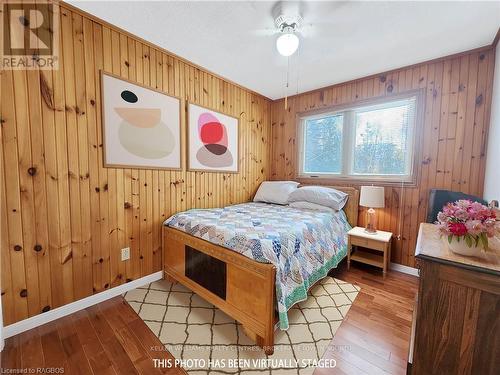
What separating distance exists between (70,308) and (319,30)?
316cm

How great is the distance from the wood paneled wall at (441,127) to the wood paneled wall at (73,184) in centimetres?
257

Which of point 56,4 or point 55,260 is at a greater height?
point 56,4

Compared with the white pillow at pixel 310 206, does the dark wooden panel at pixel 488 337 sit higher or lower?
lower

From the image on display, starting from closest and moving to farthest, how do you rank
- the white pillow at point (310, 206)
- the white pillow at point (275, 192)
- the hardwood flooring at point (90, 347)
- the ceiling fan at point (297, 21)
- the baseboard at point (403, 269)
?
the hardwood flooring at point (90, 347), the ceiling fan at point (297, 21), the baseboard at point (403, 269), the white pillow at point (310, 206), the white pillow at point (275, 192)

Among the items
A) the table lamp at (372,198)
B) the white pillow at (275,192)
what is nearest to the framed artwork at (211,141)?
the white pillow at (275,192)

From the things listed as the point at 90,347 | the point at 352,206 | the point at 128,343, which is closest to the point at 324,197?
the point at 352,206

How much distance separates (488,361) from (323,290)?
4.28 ft

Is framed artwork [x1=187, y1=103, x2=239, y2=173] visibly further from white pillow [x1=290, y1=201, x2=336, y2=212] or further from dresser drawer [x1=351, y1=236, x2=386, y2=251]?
dresser drawer [x1=351, y1=236, x2=386, y2=251]

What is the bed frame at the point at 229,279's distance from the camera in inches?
53.4

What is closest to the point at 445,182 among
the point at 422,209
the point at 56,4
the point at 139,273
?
the point at 422,209

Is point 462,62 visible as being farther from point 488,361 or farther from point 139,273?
point 139,273

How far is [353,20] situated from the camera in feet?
5.61

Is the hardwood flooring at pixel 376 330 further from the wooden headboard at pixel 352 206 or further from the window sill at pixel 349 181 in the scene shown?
the window sill at pixel 349 181

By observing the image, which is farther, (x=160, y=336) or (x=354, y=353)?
(x=160, y=336)
